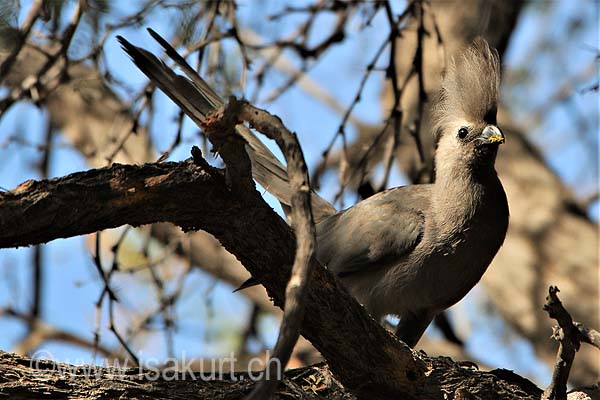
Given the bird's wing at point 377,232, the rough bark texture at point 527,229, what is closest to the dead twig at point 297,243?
the bird's wing at point 377,232

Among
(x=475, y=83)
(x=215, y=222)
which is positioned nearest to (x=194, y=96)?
(x=215, y=222)

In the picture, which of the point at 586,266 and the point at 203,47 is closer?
the point at 203,47

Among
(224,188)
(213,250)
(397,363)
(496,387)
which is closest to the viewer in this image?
(224,188)

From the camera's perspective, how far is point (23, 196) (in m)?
2.73

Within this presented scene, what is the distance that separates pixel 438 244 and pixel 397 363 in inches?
51.9

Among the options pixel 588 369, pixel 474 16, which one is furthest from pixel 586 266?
pixel 474 16

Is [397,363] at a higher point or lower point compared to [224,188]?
lower

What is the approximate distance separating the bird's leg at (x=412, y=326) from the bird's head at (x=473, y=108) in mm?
925

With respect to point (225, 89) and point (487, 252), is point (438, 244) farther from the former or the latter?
point (225, 89)

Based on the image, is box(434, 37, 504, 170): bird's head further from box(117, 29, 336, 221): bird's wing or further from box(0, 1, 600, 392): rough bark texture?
box(0, 1, 600, 392): rough bark texture

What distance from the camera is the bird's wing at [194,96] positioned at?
12.5ft

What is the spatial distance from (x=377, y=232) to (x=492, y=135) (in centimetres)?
87

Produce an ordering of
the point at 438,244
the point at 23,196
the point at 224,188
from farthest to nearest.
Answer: the point at 438,244, the point at 224,188, the point at 23,196

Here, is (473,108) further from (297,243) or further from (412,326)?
(297,243)
